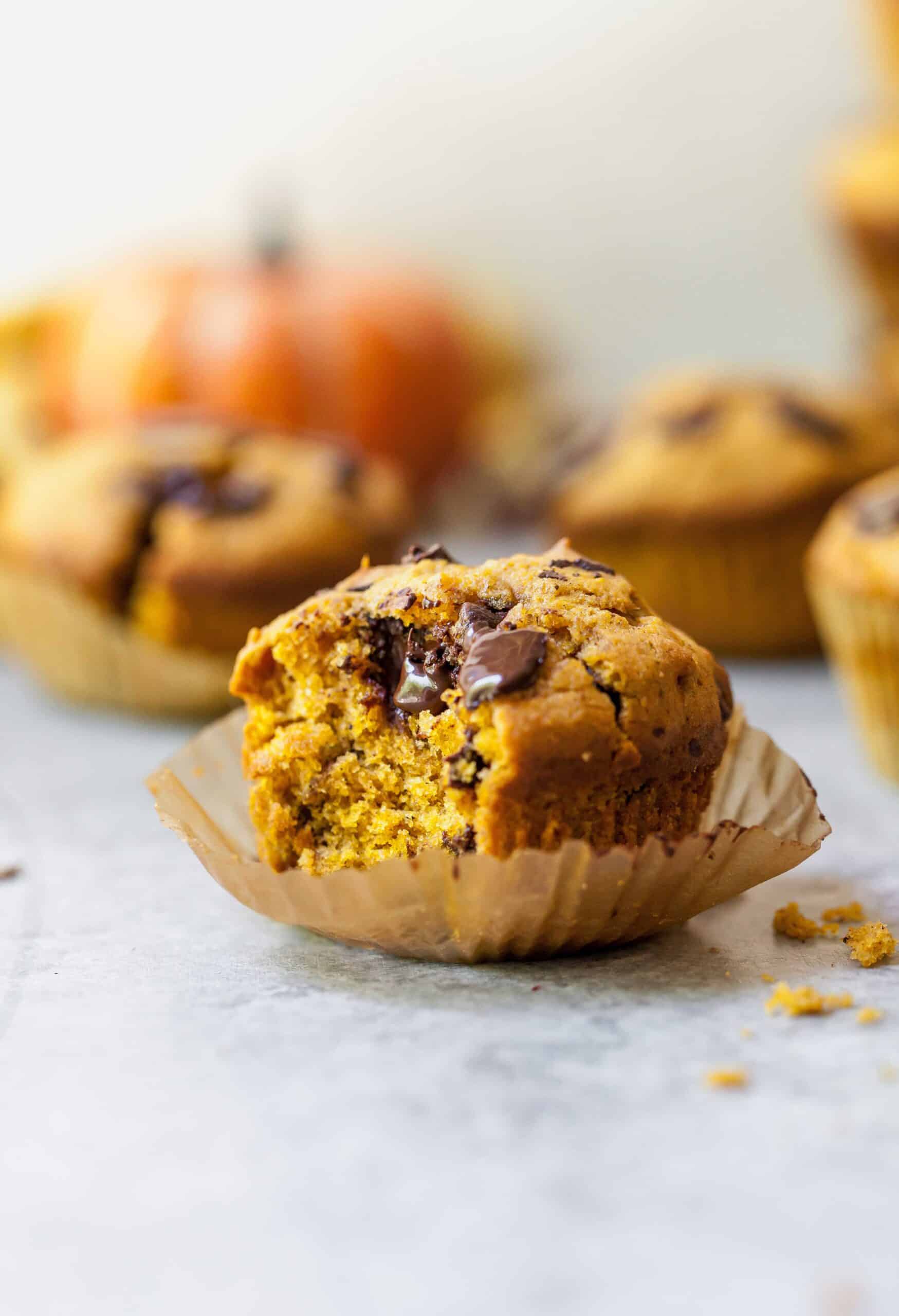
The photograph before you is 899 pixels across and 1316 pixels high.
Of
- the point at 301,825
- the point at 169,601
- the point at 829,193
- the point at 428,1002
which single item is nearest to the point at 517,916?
the point at 428,1002

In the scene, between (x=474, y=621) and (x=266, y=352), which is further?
(x=266, y=352)

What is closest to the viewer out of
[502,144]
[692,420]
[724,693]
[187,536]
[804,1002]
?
[804,1002]

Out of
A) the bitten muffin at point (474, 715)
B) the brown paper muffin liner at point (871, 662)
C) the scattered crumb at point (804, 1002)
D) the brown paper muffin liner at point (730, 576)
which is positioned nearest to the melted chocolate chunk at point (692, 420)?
the brown paper muffin liner at point (730, 576)

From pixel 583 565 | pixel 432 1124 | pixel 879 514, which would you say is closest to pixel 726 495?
pixel 879 514

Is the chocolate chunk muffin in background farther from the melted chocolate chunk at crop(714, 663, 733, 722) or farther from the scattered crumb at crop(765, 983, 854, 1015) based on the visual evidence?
the scattered crumb at crop(765, 983, 854, 1015)

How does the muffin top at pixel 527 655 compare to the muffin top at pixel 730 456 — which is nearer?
the muffin top at pixel 527 655

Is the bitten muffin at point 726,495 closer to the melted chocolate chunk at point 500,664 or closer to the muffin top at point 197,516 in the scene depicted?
the muffin top at point 197,516

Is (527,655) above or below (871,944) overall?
above

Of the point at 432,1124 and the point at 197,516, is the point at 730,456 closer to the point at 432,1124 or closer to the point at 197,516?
the point at 197,516

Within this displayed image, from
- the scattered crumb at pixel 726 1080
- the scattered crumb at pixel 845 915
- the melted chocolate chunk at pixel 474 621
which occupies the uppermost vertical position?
the melted chocolate chunk at pixel 474 621
